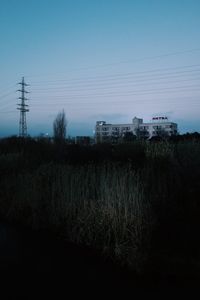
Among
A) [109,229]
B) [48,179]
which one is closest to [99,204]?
[109,229]

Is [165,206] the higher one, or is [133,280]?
[165,206]

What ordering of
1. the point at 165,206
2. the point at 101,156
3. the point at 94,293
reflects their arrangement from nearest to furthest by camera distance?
the point at 94,293, the point at 165,206, the point at 101,156

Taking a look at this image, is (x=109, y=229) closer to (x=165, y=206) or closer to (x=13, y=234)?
(x=165, y=206)

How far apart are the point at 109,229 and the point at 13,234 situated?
3021 mm

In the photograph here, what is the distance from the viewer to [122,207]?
830 centimetres

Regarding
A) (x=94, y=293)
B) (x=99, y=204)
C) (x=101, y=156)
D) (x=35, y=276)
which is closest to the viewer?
(x=94, y=293)

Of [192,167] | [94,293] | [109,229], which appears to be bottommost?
[94,293]

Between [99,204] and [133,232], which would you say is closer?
[133,232]

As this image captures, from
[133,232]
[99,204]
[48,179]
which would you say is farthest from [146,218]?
[48,179]

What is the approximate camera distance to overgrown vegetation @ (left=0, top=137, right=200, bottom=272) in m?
7.92

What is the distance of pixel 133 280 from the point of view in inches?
273

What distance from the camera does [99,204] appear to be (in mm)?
8781

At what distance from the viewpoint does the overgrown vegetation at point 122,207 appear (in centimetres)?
792

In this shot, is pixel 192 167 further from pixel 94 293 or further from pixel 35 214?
pixel 94 293
